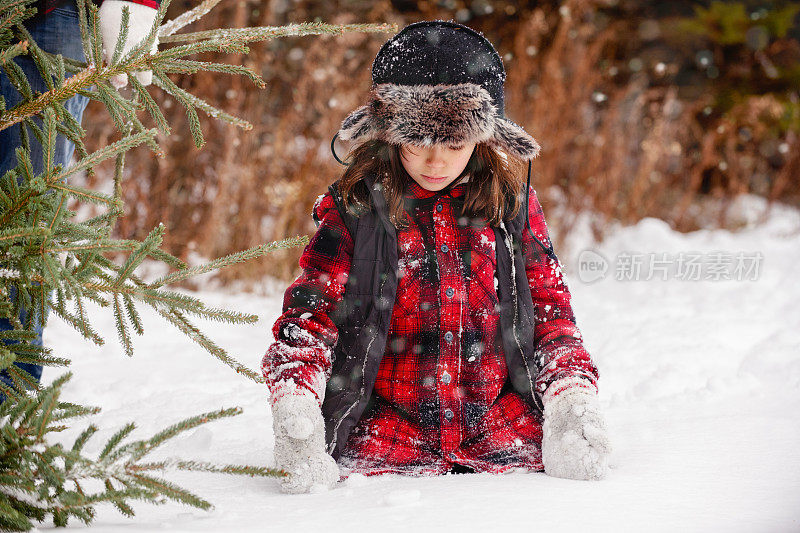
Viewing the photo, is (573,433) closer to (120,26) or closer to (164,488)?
(164,488)

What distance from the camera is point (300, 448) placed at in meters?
1.78

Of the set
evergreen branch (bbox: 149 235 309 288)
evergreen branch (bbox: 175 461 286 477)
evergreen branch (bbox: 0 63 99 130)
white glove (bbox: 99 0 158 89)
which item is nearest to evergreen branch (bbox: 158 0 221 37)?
white glove (bbox: 99 0 158 89)

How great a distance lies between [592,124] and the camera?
23.7ft

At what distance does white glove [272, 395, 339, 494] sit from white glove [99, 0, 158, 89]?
3.25ft

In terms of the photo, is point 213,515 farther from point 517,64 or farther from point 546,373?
point 517,64

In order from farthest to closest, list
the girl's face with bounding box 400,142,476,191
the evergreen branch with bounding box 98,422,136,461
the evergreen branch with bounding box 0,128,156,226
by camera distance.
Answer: the girl's face with bounding box 400,142,476,191, the evergreen branch with bounding box 0,128,156,226, the evergreen branch with bounding box 98,422,136,461

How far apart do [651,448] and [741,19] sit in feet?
28.9

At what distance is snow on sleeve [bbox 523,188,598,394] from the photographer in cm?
204

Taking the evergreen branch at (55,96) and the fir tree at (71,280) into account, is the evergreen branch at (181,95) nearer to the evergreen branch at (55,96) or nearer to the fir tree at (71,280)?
the fir tree at (71,280)

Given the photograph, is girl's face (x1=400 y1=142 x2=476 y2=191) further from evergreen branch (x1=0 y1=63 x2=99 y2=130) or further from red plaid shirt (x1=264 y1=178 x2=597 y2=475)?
evergreen branch (x1=0 y1=63 x2=99 y2=130)

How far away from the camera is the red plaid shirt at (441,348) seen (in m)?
2.05

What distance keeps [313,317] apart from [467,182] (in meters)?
0.63

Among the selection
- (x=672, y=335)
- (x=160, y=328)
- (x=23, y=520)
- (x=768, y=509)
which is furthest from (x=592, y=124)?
(x=23, y=520)

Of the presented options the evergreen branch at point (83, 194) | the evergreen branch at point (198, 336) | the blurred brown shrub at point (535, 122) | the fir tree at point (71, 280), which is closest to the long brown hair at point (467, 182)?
the fir tree at point (71, 280)
